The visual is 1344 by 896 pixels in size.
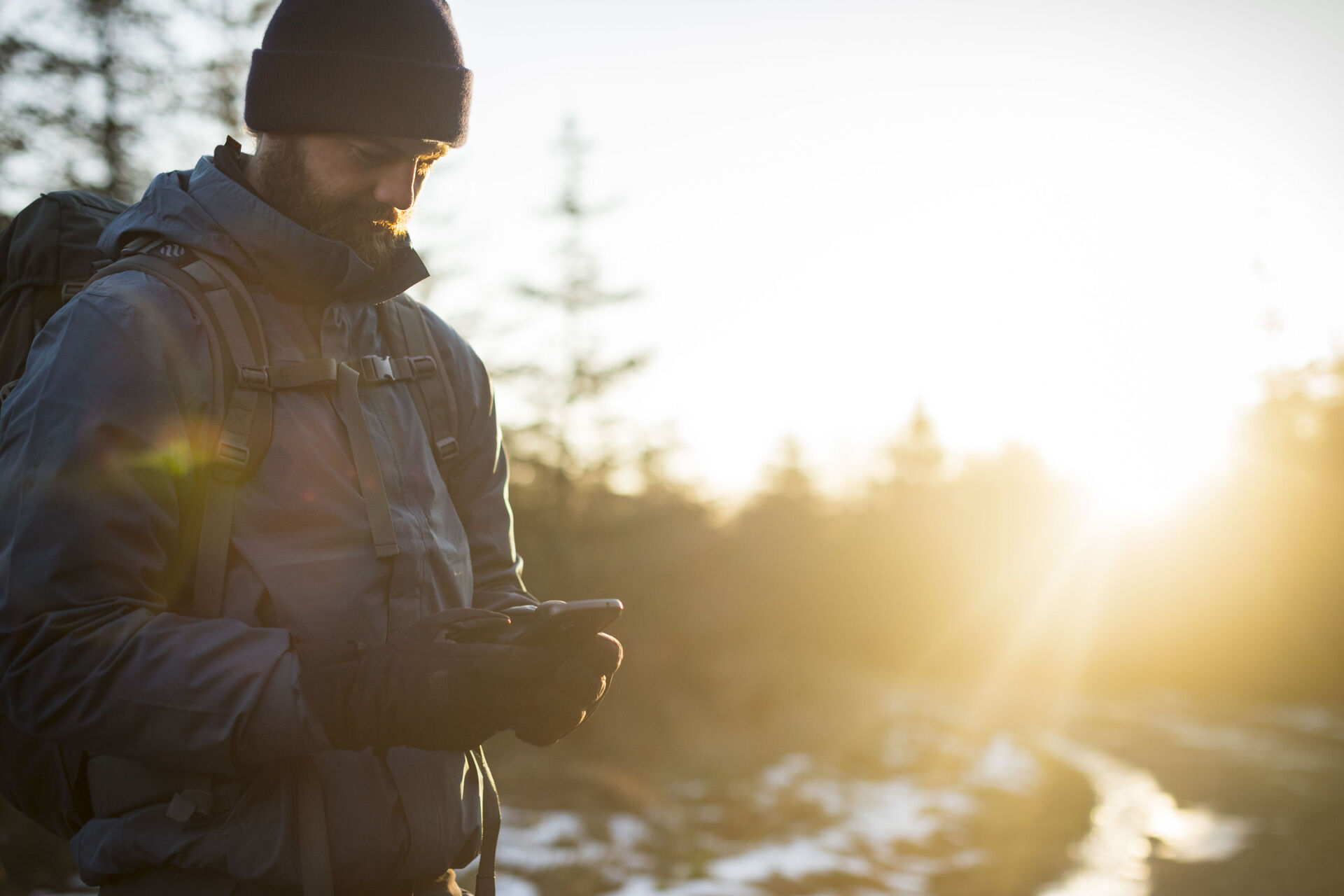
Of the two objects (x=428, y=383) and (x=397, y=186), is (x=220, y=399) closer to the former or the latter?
(x=428, y=383)

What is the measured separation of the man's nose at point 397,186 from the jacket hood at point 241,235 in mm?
182

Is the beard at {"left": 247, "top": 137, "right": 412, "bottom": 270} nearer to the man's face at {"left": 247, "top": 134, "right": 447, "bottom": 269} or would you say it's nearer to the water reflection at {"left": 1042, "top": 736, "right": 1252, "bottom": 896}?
the man's face at {"left": 247, "top": 134, "right": 447, "bottom": 269}

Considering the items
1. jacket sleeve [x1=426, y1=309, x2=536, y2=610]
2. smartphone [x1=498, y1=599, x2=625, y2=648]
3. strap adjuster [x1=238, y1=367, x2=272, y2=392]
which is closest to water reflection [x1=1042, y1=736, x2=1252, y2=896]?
jacket sleeve [x1=426, y1=309, x2=536, y2=610]

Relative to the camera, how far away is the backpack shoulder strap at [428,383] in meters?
2.23

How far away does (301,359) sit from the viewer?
78.3 inches

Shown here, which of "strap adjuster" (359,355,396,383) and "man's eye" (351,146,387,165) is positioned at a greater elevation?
"man's eye" (351,146,387,165)

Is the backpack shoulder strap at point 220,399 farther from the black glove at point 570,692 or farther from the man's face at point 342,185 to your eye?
the black glove at point 570,692

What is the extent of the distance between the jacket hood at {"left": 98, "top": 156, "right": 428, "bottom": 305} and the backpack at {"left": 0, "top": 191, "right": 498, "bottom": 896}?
3cm

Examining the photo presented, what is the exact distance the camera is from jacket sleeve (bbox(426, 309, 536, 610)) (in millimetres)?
2361

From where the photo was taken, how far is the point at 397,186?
217cm

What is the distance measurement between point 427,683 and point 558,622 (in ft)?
0.88

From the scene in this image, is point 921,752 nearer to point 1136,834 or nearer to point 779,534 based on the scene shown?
point 1136,834

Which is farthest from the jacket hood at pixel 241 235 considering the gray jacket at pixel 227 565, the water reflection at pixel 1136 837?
the water reflection at pixel 1136 837

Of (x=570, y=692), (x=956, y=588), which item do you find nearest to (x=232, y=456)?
(x=570, y=692)
